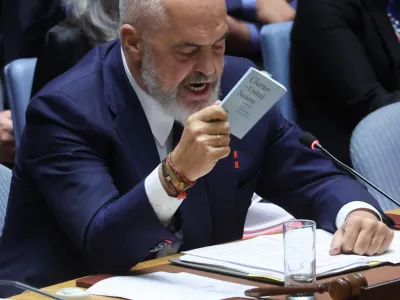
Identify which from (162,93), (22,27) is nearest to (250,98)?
(162,93)

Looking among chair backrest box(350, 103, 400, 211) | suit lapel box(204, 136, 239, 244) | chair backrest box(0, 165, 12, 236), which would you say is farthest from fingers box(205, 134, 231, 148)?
chair backrest box(350, 103, 400, 211)

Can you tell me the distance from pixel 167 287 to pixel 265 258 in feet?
0.97

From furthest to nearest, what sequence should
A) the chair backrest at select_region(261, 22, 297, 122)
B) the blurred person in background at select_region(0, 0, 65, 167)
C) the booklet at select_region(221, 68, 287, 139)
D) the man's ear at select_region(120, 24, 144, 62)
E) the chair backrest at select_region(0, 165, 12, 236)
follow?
the blurred person in background at select_region(0, 0, 65, 167) < the chair backrest at select_region(261, 22, 297, 122) < the chair backrest at select_region(0, 165, 12, 236) < the man's ear at select_region(120, 24, 144, 62) < the booklet at select_region(221, 68, 287, 139)

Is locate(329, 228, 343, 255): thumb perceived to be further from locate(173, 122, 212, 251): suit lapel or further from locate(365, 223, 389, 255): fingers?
locate(173, 122, 212, 251): suit lapel

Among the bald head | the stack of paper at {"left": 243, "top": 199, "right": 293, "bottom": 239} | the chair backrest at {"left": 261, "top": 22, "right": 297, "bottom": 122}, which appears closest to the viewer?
the bald head

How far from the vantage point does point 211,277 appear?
2.13 m

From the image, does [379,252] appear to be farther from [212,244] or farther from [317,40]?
[317,40]

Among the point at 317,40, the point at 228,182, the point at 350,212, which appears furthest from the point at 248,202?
the point at 317,40

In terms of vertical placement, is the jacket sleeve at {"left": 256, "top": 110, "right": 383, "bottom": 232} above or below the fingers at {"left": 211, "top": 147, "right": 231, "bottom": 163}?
below

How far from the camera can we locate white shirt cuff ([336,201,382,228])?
2484 mm

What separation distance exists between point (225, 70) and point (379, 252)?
2.56 feet

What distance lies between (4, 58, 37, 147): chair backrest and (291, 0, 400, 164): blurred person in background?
114cm

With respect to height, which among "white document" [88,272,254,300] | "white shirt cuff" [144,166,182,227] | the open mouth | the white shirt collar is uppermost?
the open mouth

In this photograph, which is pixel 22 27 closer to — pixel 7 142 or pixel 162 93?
pixel 7 142
